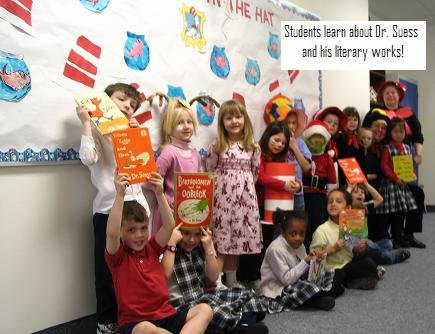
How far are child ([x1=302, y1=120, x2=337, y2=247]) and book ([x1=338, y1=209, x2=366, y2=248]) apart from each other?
1.71 ft

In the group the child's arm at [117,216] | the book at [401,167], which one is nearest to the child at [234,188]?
the child's arm at [117,216]

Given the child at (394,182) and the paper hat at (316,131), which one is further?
the child at (394,182)

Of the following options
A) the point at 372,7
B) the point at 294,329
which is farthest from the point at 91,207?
the point at 372,7

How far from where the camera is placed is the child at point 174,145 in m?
2.56

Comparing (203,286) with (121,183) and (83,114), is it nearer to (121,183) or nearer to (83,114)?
(121,183)

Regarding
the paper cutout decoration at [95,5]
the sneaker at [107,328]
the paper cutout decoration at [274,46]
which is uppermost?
the paper cutout decoration at [274,46]

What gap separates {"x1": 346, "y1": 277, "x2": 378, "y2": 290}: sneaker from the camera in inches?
122

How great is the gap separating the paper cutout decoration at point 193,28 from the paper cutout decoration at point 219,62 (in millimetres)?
102

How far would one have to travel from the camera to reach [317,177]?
3.57m

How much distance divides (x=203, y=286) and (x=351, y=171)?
5.89ft

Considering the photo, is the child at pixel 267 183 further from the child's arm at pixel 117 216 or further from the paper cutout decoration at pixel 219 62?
the child's arm at pixel 117 216

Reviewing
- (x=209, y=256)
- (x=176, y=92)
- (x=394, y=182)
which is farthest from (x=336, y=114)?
(x=209, y=256)

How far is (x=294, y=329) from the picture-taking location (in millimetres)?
2402

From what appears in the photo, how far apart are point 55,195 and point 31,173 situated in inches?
6.2
